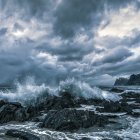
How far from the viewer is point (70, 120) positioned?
19.2m

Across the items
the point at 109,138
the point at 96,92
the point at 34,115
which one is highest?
the point at 96,92

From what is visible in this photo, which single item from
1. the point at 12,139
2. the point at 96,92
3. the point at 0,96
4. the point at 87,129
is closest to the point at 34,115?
the point at 87,129

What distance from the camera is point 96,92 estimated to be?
48.0m

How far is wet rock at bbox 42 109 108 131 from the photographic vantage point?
18922mm

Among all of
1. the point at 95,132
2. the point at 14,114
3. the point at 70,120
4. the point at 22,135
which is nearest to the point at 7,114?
the point at 14,114

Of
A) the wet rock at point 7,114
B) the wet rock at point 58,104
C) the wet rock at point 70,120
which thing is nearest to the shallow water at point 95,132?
the wet rock at point 70,120

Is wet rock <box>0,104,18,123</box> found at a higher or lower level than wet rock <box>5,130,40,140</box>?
higher

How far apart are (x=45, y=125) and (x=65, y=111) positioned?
1.62 metres

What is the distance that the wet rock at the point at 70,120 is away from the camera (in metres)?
18.9

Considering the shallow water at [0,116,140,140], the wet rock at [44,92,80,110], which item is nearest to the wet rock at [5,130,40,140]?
the shallow water at [0,116,140,140]

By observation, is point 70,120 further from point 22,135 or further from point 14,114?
point 14,114

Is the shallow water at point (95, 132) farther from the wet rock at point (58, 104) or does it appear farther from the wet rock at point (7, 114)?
the wet rock at point (58, 104)

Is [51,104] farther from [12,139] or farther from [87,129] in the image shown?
[12,139]

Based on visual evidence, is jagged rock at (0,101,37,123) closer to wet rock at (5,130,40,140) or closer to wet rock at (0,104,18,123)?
wet rock at (0,104,18,123)
